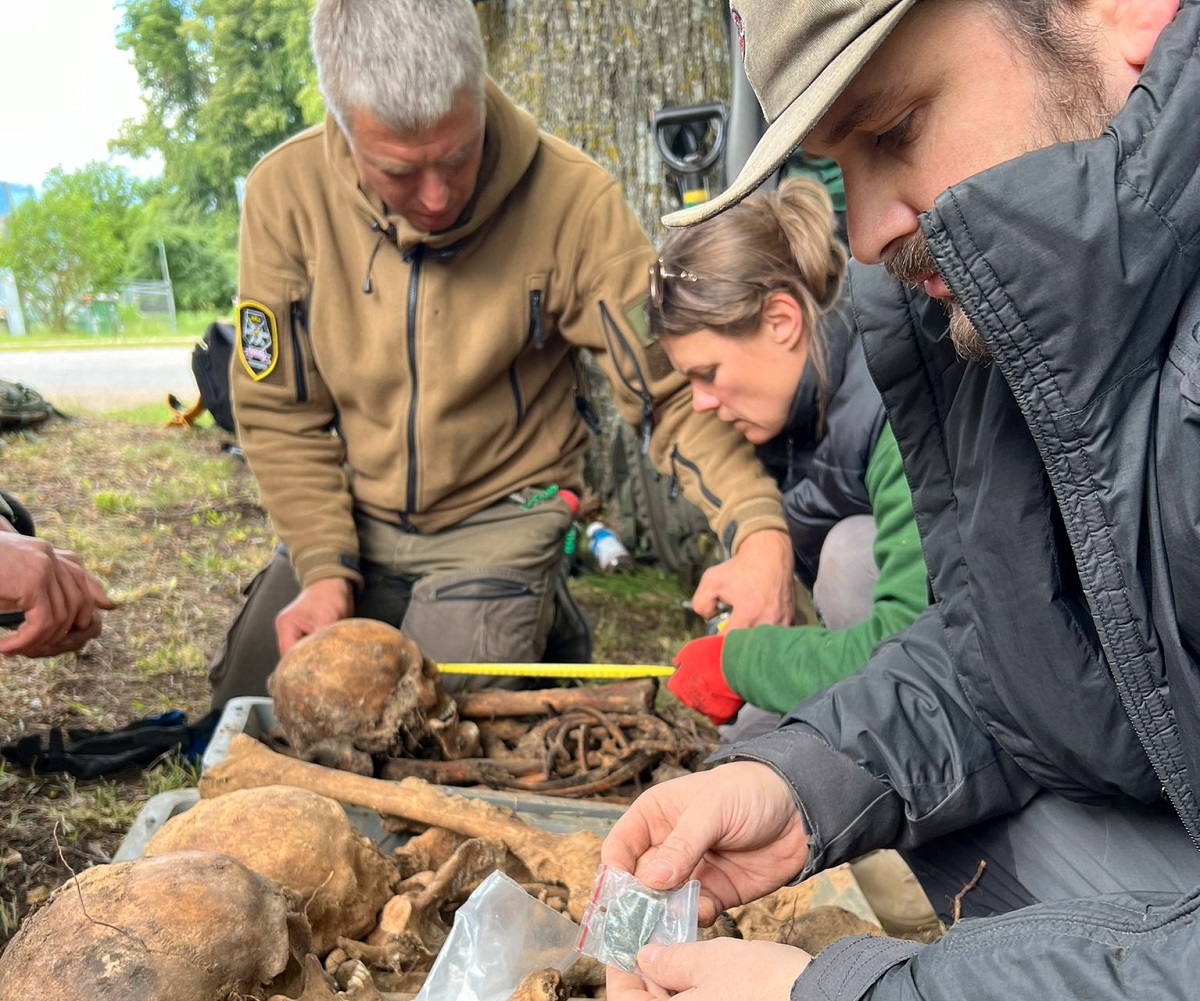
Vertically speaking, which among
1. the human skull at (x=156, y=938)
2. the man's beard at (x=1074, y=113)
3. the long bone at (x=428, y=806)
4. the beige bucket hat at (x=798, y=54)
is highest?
the beige bucket hat at (x=798, y=54)

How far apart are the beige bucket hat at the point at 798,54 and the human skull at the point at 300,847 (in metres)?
1.31

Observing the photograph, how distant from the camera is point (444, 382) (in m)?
3.41

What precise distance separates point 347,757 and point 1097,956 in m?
1.80

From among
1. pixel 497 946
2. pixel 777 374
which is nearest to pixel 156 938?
pixel 497 946

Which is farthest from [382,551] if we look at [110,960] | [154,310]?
[154,310]

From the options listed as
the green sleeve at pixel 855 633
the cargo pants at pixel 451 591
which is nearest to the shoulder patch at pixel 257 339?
the cargo pants at pixel 451 591

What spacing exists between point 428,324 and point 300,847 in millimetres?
1855

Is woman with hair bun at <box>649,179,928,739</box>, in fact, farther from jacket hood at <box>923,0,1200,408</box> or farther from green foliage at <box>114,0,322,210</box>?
green foliage at <box>114,0,322,210</box>

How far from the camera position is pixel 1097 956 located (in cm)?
118

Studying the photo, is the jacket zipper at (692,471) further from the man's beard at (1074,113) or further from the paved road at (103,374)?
the paved road at (103,374)

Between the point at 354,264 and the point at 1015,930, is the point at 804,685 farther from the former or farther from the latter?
the point at 354,264

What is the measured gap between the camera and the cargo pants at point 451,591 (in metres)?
3.50

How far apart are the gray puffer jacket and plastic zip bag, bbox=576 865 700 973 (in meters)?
0.29

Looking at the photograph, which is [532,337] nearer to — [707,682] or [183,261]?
[707,682]
